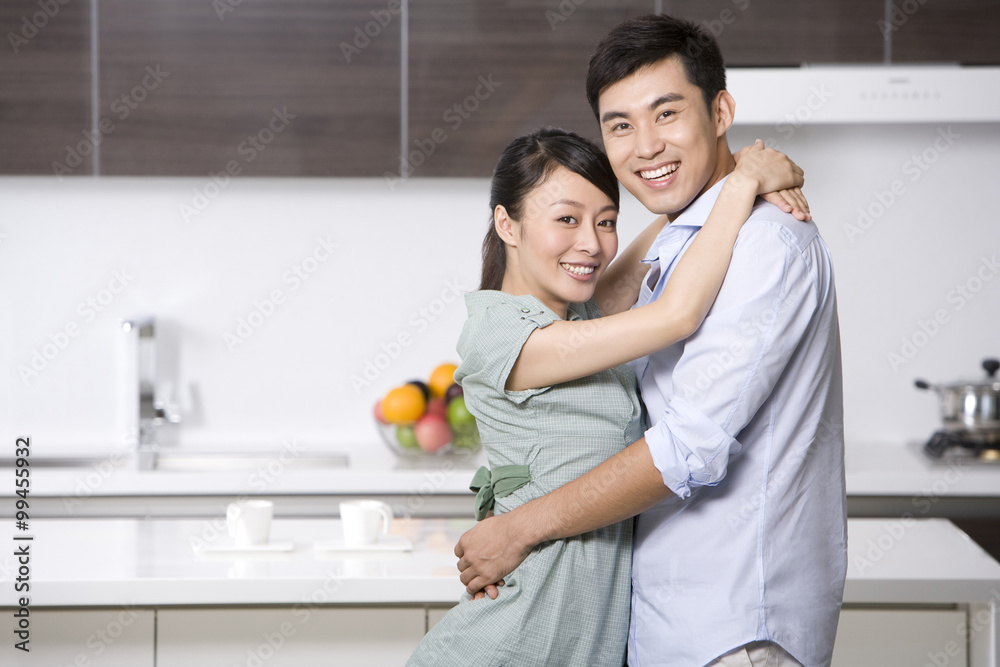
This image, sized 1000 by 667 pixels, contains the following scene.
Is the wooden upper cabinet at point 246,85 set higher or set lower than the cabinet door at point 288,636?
higher

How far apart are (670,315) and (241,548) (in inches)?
37.4

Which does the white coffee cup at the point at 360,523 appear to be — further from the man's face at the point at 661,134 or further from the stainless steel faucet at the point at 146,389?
the stainless steel faucet at the point at 146,389

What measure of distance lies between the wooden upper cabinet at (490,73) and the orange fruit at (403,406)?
68 cm

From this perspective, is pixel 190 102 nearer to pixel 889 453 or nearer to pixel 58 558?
pixel 58 558

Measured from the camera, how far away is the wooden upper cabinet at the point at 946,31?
255 cm

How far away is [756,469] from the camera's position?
1103 mm

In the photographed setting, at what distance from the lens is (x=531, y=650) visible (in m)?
1.16

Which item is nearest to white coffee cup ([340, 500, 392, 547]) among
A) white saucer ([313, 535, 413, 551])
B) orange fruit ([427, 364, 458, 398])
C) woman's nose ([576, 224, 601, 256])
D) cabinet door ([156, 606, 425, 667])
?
white saucer ([313, 535, 413, 551])

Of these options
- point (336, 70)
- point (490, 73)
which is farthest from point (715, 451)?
point (336, 70)

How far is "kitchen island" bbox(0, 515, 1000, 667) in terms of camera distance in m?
1.48

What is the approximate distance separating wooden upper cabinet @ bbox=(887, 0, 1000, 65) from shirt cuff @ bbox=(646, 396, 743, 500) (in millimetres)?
1964

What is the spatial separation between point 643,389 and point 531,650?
378 mm

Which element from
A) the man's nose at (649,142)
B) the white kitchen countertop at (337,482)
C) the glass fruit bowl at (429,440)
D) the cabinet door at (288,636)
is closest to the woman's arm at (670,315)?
the man's nose at (649,142)

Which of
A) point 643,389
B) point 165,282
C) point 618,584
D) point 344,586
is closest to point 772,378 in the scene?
point 643,389
